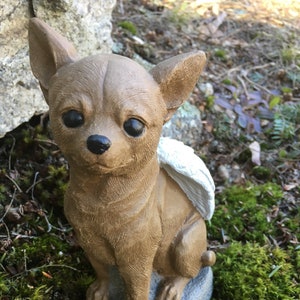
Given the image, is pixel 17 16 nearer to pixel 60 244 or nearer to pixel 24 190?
pixel 24 190

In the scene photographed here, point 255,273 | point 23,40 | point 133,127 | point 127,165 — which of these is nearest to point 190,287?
point 255,273

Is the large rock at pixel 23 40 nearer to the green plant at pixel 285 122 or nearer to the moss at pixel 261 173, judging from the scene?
the moss at pixel 261 173

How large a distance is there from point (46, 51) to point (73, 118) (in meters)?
0.28

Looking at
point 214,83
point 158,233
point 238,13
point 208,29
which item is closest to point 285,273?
point 158,233

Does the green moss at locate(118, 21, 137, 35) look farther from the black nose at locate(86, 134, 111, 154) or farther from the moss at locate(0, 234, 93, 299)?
the black nose at locate(86, 134, 111, 154)

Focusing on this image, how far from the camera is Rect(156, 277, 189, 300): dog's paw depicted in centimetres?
192

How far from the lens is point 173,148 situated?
5.97 ft

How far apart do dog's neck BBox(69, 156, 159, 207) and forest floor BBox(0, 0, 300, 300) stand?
630 mm

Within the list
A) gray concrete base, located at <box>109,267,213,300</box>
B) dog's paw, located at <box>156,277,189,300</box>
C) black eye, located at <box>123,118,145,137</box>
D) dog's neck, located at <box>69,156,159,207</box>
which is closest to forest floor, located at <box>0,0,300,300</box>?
gray concrete base, located at <box>109,267,213,300</box>

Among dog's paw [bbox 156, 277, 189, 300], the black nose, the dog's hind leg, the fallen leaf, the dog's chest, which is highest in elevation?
the black nose

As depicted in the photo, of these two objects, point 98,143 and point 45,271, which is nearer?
point 98,143

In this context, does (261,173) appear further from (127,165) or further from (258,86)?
(127,165)

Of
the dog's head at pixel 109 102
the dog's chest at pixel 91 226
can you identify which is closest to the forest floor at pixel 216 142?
the dog's chest at pixel 91 226

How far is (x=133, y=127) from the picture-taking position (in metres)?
1.41
